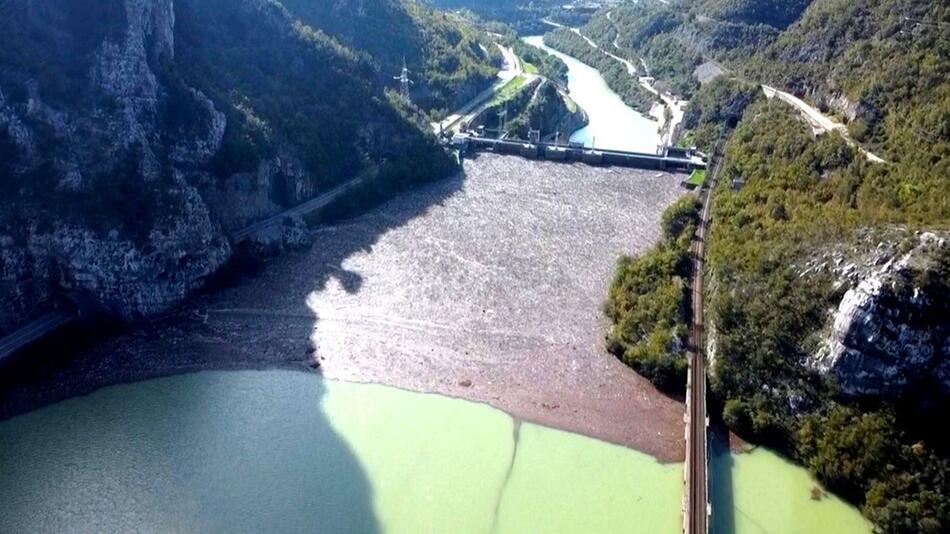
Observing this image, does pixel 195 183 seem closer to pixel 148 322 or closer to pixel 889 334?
pixel 148 322

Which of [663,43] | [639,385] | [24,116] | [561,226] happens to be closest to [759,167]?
[561,226]

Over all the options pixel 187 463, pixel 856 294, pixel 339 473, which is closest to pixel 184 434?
pixel 187 463

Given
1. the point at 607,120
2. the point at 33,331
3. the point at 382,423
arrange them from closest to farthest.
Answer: the point at 382,423, the point at 33,331, the point at 607,120

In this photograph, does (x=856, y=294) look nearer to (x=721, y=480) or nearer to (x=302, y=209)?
(x=721, y=480)

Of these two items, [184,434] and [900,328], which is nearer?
[900,328]

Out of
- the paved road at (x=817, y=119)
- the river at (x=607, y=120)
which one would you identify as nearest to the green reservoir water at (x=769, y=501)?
the paved road at (x=817, y=119)

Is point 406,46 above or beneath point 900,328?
above

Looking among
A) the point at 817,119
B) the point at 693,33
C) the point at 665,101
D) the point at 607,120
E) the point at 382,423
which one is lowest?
the point at 382,423

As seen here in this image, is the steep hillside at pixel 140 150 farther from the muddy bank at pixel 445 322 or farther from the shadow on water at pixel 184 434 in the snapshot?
the muddy bank at pixel 445 322
